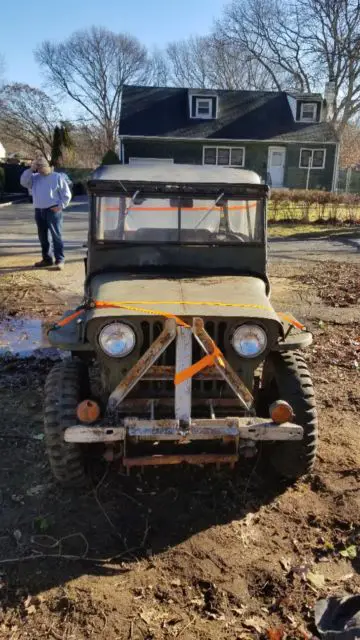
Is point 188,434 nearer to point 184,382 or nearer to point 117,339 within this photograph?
point 184,382

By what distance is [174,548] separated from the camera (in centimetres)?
308

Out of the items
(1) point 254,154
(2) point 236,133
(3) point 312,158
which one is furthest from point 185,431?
(3) point 312,158

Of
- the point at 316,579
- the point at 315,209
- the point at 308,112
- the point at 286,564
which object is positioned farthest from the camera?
the point at 308,112

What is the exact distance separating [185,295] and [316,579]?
1.79 metres

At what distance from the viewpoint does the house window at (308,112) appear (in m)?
31.8

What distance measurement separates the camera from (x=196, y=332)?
3.12m

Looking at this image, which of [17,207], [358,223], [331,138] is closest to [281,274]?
[358,223]

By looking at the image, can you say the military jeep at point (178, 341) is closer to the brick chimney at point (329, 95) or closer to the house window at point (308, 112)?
the house window at point (308, 112)

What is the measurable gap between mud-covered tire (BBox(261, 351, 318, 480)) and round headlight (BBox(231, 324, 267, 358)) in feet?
1.50

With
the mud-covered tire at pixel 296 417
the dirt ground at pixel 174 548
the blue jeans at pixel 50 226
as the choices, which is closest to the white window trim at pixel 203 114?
the blue jeans at pixel 50 226

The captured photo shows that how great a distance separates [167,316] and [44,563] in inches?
59.6

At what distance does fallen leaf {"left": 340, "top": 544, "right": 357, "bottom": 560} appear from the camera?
10.0 ft

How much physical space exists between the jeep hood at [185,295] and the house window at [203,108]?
29.7 metres

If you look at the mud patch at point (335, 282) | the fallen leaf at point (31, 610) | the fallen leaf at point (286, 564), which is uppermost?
the fallen leaf at point (31, 610)
